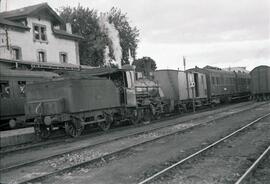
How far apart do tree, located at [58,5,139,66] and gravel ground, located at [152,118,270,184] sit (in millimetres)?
34982

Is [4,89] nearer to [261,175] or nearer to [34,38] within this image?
[261,175]

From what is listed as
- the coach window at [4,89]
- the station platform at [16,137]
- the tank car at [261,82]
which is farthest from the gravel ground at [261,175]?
the tank car at [261,82]

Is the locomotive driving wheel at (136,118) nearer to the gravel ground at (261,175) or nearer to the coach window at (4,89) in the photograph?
the coach window at (4,89)

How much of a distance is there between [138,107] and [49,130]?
217 inches

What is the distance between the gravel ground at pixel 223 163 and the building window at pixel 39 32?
78.5 feet

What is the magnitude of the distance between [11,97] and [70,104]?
3.97m

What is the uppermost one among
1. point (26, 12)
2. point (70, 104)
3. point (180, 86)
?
point (26, 12)

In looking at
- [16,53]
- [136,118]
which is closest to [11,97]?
[136,118]

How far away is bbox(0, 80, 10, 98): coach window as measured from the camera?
Result: 17.3m

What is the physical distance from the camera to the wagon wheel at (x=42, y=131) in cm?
1514

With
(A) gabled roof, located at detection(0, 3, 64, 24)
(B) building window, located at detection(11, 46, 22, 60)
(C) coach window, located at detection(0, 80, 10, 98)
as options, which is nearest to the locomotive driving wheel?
(C) coach window, located at detection(0, 80, 10, 98)

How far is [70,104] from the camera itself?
48.9 feet

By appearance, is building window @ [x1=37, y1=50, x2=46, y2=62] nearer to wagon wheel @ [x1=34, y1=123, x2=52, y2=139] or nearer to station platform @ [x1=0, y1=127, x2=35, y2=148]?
station platform @ [x1=0, y1=127, x2=35, y2=148]

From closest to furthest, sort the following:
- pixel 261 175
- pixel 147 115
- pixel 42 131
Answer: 1. pixel 261 175
2. pixel 42 131
3. pixel 147 115
